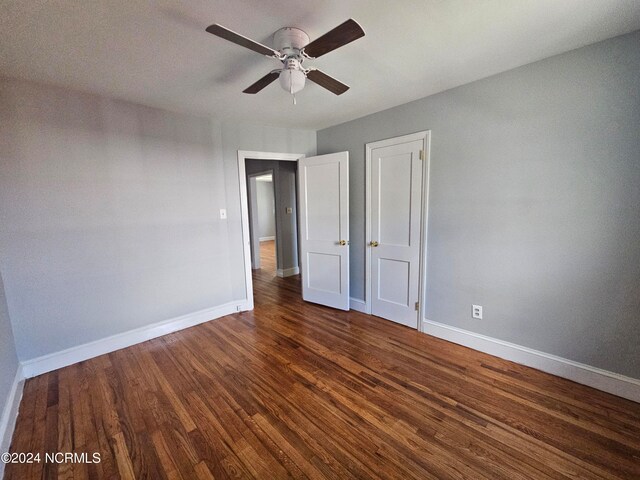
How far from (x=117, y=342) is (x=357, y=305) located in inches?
105

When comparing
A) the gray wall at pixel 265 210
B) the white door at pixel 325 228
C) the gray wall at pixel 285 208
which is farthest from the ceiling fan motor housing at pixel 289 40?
the gray wall at pixel 265 210

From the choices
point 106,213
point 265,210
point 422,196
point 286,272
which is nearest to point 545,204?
point 422,196

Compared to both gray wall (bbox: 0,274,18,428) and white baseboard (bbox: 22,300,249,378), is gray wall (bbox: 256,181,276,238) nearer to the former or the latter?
white baseboard (bbox: 22,300,249,378)

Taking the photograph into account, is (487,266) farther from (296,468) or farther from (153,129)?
(153,129)

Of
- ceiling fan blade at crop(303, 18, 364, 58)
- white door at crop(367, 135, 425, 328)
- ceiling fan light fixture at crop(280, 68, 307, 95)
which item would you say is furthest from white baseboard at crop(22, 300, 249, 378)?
ceiling fan blade at crop(303, 18, 364, 58)

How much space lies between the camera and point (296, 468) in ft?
4.66

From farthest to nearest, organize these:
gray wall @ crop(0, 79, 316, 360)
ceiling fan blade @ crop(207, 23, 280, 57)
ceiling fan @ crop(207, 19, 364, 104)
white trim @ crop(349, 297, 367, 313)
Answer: white trim @ crop(349, 297, 367, 313) < gray wall @ crop(0, 79, 316, 360) < ceiling fan @ crop(207, 19, 364, 104) < ceiling fan blade @ crop(207, 23, 280, 57)

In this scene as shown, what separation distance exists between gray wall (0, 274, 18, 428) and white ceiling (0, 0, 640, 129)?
5.80 feet

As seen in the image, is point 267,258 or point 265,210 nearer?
point 267,258

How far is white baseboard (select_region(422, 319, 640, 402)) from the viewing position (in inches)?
73.4

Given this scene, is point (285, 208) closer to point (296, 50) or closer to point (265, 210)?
point (296, 50)

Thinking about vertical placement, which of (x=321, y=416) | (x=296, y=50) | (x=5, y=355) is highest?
(x=296, y=50)

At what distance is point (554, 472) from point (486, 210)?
180 cm

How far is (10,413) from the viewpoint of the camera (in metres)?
1.74
